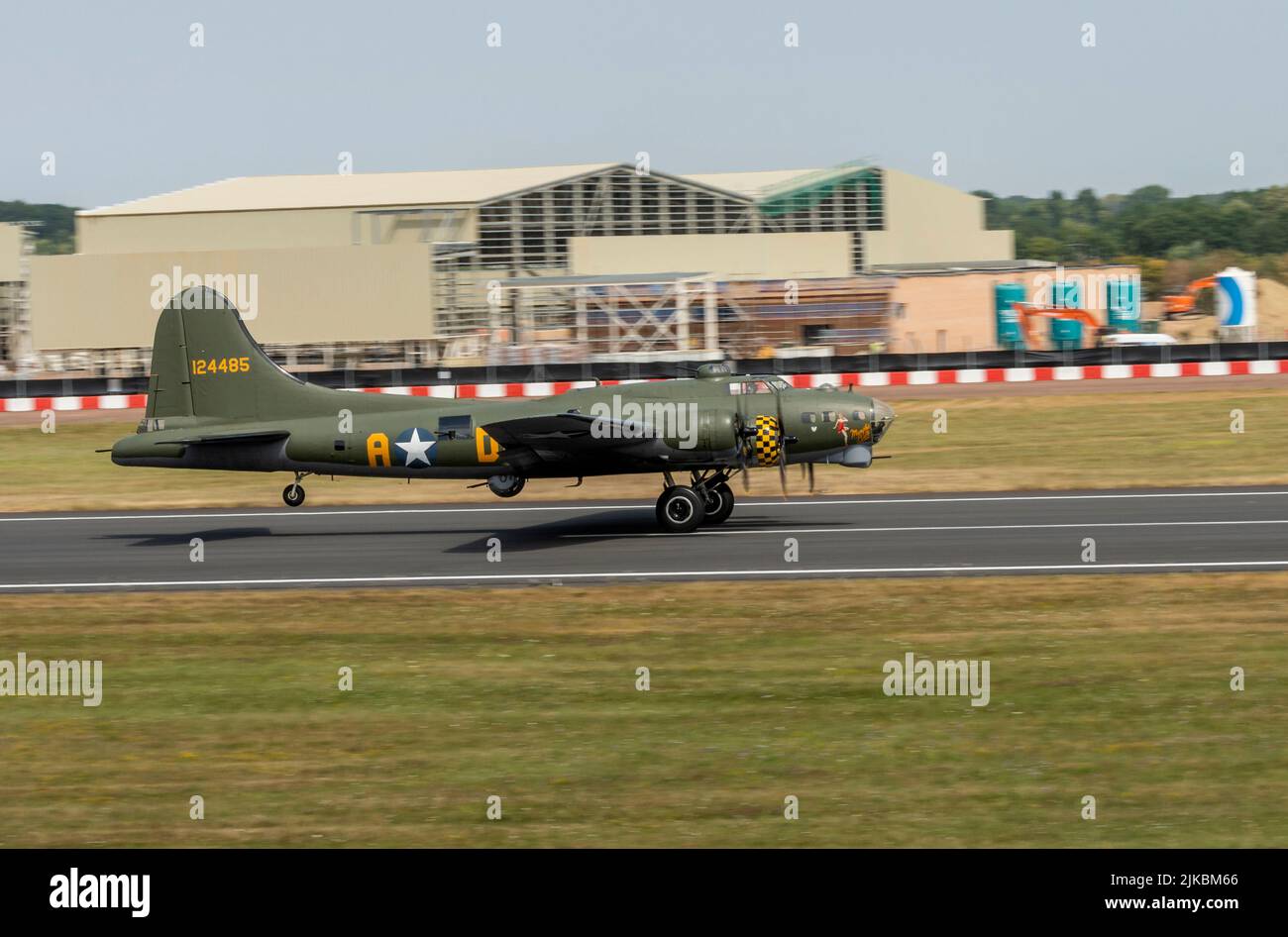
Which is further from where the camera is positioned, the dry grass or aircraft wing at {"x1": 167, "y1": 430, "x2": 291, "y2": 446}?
aircraft wing at {"x1": 167, "y1": 430, "x2": 291, "y2": 446}

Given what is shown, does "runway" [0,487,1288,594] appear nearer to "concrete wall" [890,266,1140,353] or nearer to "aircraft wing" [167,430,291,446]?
"aircraft wing" [167,430,291,446]

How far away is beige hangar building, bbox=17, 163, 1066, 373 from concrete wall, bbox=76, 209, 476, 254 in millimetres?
127

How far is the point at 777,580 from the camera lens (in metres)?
20.8

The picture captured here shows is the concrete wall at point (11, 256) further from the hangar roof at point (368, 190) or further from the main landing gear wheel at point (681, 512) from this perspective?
the main landing gear wheel at point (681, 512)

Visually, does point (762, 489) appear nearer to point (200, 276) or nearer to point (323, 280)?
point (323, 280)

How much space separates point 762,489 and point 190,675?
61.3 feet

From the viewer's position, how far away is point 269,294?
253 ft

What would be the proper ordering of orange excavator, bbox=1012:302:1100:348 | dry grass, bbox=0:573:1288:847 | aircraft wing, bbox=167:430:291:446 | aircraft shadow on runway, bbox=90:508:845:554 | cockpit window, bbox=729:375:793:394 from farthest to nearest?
orange excavator, bbox=1012:302:1100:348 → aircraft wing, bbox=167:430:291:446 → aircraft shadow on runway, bbox=90:508:845:554 → cockpit window, bbox=729:375:793:394 → dry grass, bbox=0:573:1288:847

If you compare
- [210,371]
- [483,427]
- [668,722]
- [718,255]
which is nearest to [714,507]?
[483,427]

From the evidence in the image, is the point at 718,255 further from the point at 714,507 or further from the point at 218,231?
the point at 714,507

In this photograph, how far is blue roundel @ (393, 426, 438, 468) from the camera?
25719 millimetres

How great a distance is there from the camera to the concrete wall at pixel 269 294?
251ft

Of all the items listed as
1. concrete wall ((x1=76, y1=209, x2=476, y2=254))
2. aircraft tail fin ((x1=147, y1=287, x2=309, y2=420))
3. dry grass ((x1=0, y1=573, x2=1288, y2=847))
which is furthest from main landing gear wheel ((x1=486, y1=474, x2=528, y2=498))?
concrete wall ((x1=76, y1=209, x2=476, y2=254))
